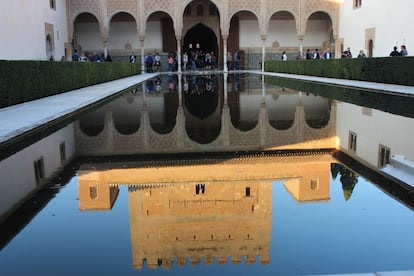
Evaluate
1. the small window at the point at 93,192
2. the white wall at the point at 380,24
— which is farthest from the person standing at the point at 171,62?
the small window at the point at 93,192

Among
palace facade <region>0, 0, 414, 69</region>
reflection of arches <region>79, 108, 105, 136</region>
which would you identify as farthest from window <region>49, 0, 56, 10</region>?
reflection of arches <region>79, 108, 105, 136</region>

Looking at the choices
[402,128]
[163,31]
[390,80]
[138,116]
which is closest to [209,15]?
[163,31]

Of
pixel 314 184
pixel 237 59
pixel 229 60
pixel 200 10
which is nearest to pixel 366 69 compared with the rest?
pixel 314 184

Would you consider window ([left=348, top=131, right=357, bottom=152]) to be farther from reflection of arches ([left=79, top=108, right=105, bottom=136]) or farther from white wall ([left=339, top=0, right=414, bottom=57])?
white wall ([left=339, top=0, right=414, bottom=57])

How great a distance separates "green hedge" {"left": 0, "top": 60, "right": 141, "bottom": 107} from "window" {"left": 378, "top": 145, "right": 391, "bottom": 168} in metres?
6.76

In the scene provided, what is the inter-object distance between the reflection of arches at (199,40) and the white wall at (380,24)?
9.94 metres

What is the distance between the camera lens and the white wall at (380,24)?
19.2 meters

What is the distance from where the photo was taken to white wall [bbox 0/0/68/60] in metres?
17.7

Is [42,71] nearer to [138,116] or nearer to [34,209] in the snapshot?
[138,116]

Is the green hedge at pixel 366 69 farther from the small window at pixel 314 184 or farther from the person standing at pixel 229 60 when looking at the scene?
the person standing at pixel 229 60

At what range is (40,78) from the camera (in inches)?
418

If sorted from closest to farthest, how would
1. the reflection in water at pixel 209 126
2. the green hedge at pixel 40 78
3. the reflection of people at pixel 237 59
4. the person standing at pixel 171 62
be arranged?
1. the reflection in water at pixel 209 126
2. the green hedge at pixel 40 78
3. the person standing at pixel 171 62
4. the reflection of people at pixel 237 59

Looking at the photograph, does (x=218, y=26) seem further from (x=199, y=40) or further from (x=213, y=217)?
(x=213, y=217)

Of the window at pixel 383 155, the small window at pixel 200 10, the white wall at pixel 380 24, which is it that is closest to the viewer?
the window at pixel 383 155
